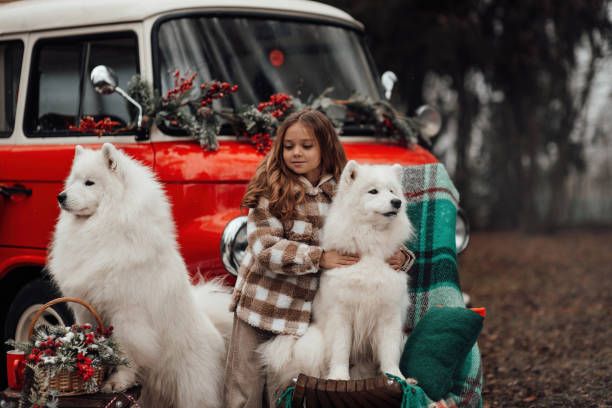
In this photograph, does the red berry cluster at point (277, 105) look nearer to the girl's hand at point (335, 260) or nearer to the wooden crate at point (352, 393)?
the girl's hand at point (335, 260)

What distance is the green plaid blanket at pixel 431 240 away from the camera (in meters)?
4.40

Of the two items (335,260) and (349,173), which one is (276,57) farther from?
(335,260)

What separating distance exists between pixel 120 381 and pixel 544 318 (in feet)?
19.5

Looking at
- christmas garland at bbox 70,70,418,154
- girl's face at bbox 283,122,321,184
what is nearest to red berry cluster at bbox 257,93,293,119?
christmas garland at bbox 70,70,418,154

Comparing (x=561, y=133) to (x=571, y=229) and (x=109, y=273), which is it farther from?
(x=109, y=273)

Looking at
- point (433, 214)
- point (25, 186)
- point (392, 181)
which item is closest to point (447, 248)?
point (433, 214)

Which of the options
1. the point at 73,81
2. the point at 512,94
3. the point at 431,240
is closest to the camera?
the point at 431,240

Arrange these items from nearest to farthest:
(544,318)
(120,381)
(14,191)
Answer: (120,381) < (14,191) < (544,318)

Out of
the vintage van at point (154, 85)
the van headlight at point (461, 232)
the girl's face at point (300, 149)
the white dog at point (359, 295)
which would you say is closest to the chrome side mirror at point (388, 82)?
the vintage van at point (154, 85)

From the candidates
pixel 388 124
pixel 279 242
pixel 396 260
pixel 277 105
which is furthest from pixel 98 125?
pixel 396 260

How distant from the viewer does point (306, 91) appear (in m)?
Result: 5.38

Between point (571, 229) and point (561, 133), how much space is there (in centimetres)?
259

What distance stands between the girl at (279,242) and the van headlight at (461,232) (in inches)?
41.1

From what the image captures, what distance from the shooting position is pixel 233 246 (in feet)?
13.9
